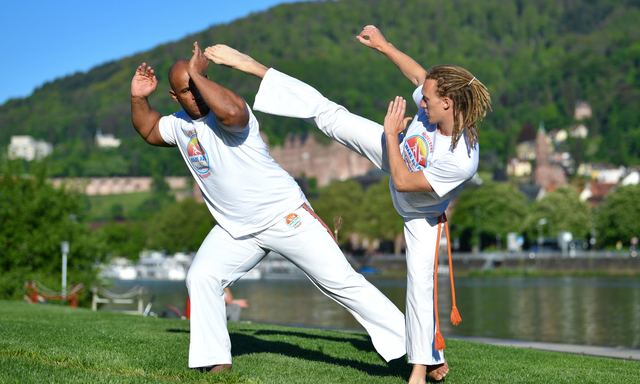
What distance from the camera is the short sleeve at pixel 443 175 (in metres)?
4.59

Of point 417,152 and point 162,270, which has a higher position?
point 417,152

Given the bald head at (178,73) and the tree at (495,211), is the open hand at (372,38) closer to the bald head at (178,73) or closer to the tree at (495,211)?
the bald head at (178,73)

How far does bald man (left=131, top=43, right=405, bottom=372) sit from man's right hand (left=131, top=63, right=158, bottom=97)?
16.7 inches

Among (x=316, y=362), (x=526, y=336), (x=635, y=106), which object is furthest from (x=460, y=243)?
(x=635, y=106)

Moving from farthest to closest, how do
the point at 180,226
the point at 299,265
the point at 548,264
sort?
the point at 180,226
the point at 548,264
the point at 299,265

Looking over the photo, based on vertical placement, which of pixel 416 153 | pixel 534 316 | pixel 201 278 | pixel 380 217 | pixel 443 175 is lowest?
pixel 534 316

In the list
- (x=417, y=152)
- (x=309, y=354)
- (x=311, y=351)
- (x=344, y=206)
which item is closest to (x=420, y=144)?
(x=417, y=152)

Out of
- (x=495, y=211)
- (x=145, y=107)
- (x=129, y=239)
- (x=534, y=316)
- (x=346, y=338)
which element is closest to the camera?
(x=145, y=107)

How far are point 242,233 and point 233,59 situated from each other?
3.95 ft

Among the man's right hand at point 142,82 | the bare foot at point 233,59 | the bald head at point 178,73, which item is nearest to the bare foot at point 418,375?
the bare foot at point 233,59

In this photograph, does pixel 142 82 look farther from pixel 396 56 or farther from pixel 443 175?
pixel 443 175

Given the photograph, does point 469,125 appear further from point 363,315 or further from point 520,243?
point 520,243

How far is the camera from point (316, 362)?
5750 mm

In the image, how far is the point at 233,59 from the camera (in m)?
4.89
